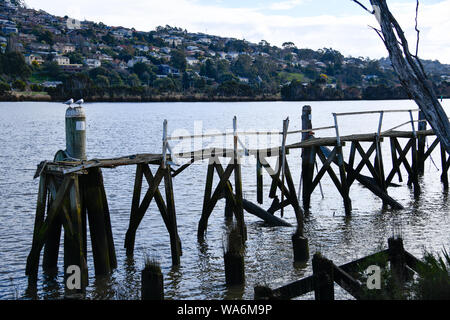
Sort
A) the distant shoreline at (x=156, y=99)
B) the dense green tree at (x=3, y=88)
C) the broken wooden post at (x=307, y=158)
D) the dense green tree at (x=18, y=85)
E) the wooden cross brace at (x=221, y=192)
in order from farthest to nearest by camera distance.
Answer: the dense green tree at (x=18, y=85) < the distant shoreline at (x=156, y=99) < the dense green tree at (x=3, y=88) < the broken wooden post at (x=307, y=158) < the wooden cross brace at (x=221, y=192)

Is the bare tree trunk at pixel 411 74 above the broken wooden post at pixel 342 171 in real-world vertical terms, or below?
above

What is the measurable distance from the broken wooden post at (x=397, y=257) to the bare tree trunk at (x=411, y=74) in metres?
1.52

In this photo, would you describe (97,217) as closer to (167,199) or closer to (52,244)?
(52,244)

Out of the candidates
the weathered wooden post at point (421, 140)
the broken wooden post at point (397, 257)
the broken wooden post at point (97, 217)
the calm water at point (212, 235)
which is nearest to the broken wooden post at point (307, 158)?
the calm water at point (212, 235)

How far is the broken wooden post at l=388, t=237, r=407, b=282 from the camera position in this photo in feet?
25.6

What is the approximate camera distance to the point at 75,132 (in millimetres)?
10852

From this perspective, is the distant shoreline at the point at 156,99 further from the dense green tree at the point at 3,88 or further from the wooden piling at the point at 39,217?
the wooden piling at the point at 39,217

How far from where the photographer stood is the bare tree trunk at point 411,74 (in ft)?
22.5

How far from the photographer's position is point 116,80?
18100cm

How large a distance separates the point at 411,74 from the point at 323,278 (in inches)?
101

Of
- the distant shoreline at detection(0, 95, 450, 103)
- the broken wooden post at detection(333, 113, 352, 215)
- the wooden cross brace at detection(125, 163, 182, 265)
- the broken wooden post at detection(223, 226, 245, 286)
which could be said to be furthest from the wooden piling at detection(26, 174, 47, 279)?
the distant shoreline at detection(0, 95, 450, 103)

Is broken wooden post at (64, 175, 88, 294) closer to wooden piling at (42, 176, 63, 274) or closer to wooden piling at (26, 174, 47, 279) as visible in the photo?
wooden piling at (42, 176, 63, 274)

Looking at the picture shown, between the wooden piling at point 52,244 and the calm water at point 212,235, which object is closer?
the wooden piling at point 52,244

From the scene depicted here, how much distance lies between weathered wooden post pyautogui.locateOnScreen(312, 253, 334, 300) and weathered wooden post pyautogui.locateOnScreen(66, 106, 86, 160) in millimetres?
5639
